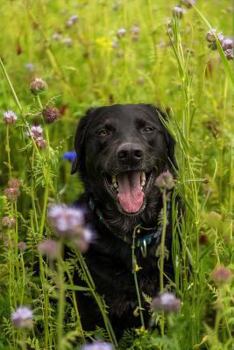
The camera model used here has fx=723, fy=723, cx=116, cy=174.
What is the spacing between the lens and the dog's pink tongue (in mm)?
3207

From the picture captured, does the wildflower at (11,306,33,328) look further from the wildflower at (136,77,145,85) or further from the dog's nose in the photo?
the wildflower at (136,77,145,85)

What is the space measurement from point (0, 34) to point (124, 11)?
89 centimetres

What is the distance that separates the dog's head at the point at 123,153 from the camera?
10.6 feet

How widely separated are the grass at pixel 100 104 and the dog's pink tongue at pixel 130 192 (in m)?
0.26

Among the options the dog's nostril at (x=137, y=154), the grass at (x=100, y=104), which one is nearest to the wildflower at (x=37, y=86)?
the grass at (x=100, y=104)

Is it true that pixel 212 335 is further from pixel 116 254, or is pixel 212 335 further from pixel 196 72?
pixel 196 72

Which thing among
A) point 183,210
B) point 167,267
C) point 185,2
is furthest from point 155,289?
point 185,2

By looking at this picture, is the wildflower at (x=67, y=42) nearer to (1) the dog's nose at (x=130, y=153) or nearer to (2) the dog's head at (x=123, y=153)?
(2) the dog's head at (x=123, y=153)

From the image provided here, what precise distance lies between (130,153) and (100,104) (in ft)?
4.84

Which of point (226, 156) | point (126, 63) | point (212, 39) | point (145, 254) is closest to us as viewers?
point (212, 39)

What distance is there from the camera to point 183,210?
3.33m

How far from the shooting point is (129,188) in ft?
10.8

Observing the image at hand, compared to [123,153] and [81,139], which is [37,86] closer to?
[123,153]

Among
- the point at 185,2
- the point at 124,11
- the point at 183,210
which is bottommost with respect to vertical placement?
the point at 183,210
